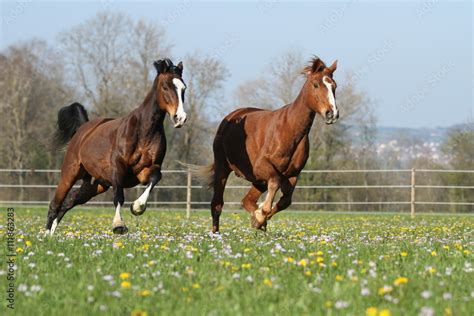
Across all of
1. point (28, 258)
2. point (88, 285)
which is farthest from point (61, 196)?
point (88, 285)

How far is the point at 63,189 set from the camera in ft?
42.3

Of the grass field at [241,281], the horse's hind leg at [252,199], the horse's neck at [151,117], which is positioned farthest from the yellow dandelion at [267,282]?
the horse's hind leg at [252,199]

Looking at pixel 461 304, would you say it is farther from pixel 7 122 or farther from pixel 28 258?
pixel 7 122

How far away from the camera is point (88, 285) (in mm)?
5629

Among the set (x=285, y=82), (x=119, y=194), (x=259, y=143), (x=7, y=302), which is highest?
(x=285, y=82)

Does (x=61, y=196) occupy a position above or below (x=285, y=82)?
below

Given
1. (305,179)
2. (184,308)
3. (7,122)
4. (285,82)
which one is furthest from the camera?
(285,82)

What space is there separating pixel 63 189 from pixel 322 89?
480cm

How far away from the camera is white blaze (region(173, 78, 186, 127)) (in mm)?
10930

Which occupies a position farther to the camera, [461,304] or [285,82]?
[285,82]

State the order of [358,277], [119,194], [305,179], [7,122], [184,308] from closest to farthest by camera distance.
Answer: [184,308], [358,277], [119,194], [305,179], [7,122]

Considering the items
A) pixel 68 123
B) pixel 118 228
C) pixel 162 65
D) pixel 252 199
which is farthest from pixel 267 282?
pixel 68 123

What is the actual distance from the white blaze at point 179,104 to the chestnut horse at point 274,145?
176 centimetres

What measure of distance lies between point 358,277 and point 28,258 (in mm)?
3337
